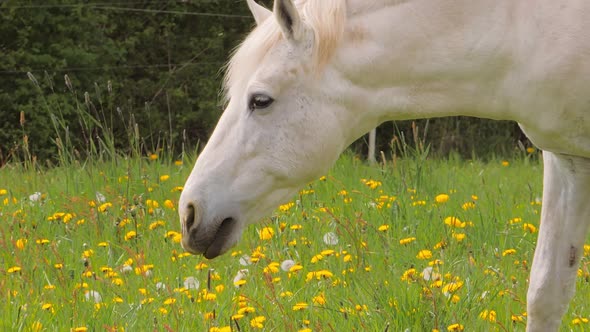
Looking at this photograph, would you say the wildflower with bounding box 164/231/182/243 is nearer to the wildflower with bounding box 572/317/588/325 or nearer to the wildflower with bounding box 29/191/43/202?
the wildflower with bounding box 29/191/43/202

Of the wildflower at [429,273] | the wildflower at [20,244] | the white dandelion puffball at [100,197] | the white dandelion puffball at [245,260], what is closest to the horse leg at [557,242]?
the wildflower at [429,273]

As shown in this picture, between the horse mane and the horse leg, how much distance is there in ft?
2.87

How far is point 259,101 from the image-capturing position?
110 inches

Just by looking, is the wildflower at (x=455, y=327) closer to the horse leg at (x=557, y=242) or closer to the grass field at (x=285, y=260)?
the grass field at (x=285, y=260)

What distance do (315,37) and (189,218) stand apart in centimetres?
66

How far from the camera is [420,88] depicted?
2842 millimetres

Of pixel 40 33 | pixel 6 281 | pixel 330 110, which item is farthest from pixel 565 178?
pixel 40 33

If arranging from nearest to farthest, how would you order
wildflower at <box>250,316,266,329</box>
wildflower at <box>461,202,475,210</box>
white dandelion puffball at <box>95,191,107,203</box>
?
wildflower at <box>250,316,266,329</box>
wildflower at <box>461,202,475,210</box>
white dandelion puffball at <box>95,191,107,203</box>

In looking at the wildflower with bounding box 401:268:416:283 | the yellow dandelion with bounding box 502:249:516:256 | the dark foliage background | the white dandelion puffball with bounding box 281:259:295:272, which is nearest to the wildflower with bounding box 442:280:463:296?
the wildflower with bounding box 401:268:416:283

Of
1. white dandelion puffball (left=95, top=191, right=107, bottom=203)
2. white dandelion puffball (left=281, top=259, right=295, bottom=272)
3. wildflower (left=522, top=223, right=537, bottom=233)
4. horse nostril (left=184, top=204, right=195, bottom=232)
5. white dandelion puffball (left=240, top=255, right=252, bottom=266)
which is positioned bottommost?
white dandelion puffball (left=240, top=255, right=252, bottom=266)

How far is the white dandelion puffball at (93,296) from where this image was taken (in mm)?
3224

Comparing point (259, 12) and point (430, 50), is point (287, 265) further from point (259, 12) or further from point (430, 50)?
point (430, 50)

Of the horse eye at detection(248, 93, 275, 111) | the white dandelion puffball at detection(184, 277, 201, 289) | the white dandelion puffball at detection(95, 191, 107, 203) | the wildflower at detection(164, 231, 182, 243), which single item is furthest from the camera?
the white dandelion puffball at detection(95, 191, 107, 203)

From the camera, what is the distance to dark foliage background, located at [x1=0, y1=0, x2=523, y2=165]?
1155 centimetres
